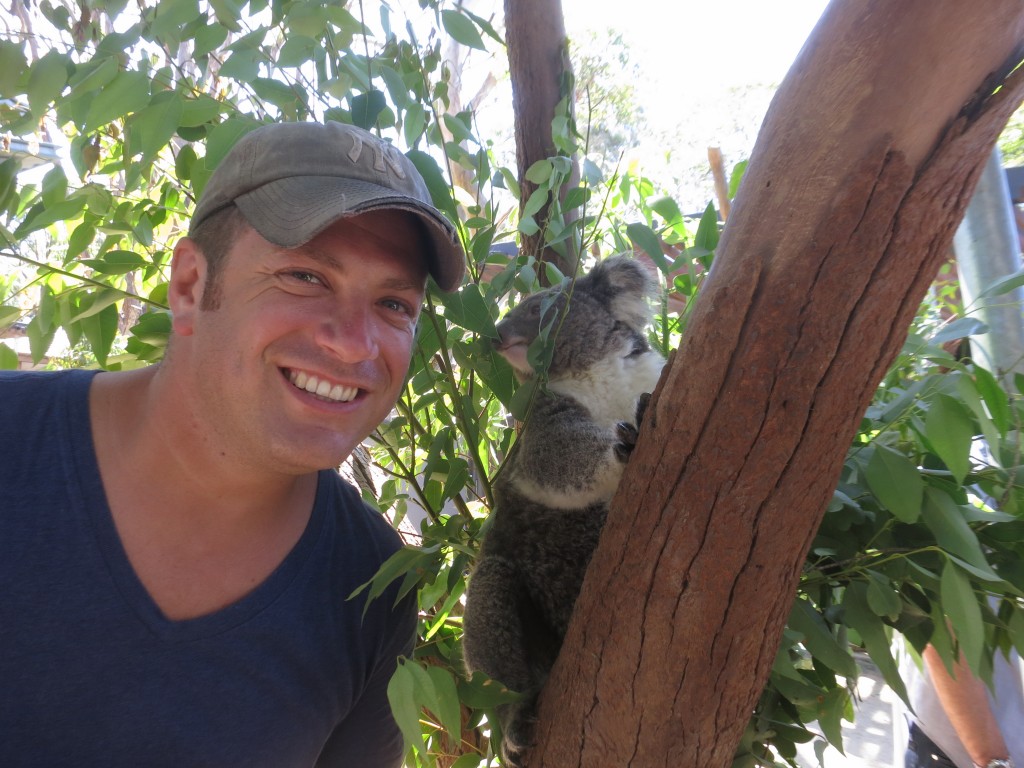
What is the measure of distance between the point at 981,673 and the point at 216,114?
1.63 meters

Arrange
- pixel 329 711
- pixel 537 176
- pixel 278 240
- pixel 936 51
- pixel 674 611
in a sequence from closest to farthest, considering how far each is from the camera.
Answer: pixel 936 51 < pixel 674 611 < pixel 278 240 < pixel 329 711 < pixel 537 176

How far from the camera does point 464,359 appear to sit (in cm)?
161

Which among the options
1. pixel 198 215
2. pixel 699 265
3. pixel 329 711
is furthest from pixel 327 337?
pixel 699 265

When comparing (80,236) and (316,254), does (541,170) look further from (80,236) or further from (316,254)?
(80,236)

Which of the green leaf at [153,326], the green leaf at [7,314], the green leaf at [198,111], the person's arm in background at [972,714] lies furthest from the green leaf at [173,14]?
the person's arm in background at [972,714]

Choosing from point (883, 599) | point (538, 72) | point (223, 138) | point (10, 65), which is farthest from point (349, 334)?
point (538, 72)

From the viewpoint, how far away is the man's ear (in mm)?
1321

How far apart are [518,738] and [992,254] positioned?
1.42 m

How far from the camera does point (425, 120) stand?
1501 millimetres

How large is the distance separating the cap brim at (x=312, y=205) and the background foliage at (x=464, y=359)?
185 mm

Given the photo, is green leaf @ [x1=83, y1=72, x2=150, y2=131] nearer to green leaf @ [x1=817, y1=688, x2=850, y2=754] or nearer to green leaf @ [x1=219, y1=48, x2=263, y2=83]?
green leaf @ [x1=219, y1=48, x2=263, y2=83]

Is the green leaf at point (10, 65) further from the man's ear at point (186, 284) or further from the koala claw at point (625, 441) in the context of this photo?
the koala claw at point (625, 441)

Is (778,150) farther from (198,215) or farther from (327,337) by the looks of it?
(198,215)

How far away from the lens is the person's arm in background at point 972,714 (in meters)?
1.85
